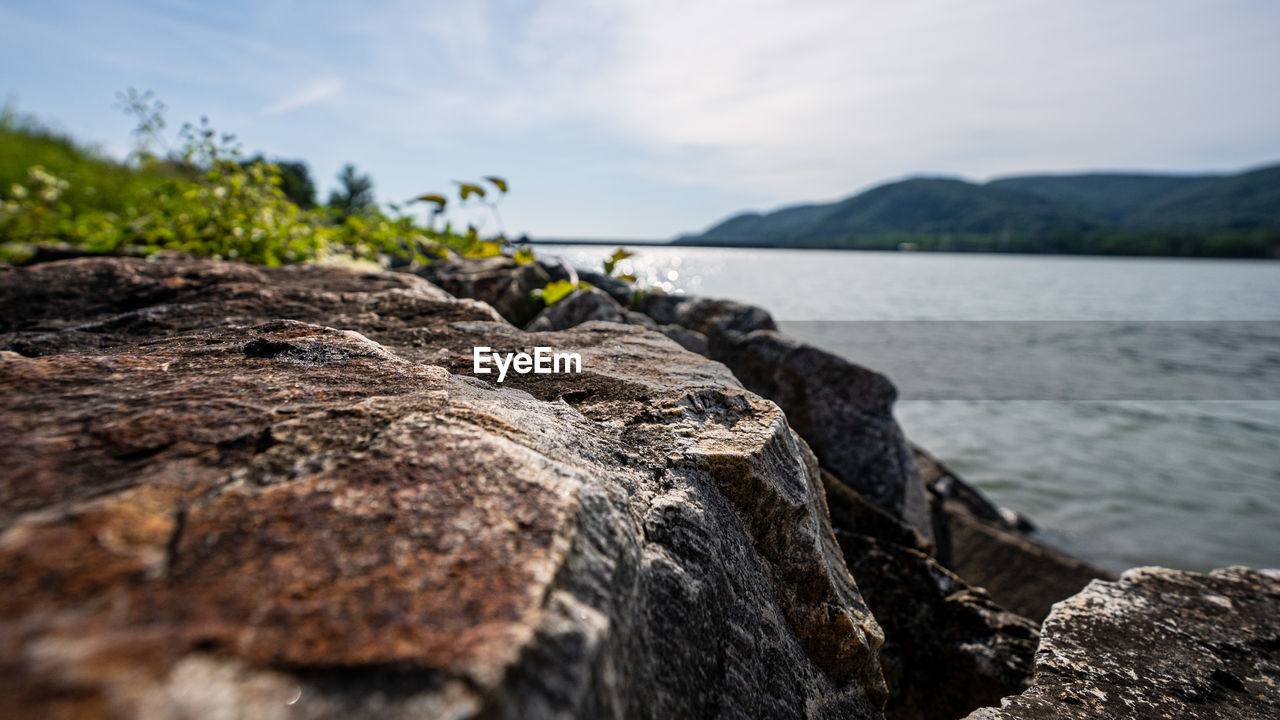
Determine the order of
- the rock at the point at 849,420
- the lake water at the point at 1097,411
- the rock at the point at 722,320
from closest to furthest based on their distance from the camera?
the rock at the point at 849,420 < the rock at the point at 722,320 < the lake water at the point at 1097,411

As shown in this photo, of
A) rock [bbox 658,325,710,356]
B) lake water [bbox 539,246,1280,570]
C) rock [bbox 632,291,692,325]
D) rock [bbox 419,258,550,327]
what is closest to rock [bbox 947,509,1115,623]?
lake water [bbox 539,246,1280,570]

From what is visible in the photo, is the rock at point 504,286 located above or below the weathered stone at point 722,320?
above

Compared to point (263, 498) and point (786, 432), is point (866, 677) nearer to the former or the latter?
point (786, 432)

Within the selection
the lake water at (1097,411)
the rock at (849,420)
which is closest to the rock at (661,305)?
the lake water at (1097,411)

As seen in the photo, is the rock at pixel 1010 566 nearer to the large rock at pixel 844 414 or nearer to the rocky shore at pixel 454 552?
the large rock at pixel 844 414

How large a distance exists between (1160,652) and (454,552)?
85.0 inches

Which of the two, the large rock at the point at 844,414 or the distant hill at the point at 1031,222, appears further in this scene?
the distant hill at the point at 1031,222

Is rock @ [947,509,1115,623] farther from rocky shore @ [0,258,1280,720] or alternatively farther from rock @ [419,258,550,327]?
rock @ [419,258,550,327]

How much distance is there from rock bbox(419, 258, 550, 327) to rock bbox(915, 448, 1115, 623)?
10.8ft

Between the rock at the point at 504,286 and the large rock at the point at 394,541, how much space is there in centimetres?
258

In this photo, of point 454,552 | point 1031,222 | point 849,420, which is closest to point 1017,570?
point 849,420

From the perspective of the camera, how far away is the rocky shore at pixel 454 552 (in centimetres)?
67

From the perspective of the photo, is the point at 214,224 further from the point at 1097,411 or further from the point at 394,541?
the point at 1097,411

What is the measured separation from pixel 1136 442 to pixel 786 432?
31.3ft
